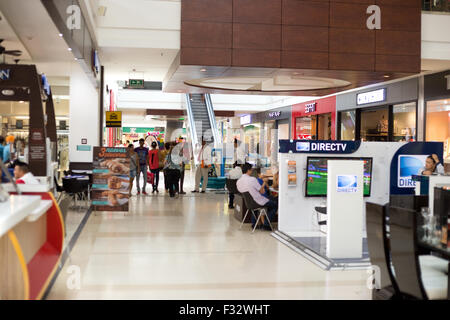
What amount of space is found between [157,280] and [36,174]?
4225 mm

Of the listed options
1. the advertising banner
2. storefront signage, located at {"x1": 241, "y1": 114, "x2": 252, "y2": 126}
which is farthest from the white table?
storefront signage, located at {"x1": 241, "y1": 114, "x2": 252, "y2": 126}

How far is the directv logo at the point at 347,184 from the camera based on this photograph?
6602 millimetres

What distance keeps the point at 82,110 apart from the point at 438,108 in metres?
8.56

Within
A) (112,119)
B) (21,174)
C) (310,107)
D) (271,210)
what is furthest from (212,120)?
(21,174)

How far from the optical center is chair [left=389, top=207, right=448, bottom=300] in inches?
150

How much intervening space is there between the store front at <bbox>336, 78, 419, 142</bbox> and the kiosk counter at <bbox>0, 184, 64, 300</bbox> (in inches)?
391

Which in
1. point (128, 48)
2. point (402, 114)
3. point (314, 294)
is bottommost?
point (314, 294)

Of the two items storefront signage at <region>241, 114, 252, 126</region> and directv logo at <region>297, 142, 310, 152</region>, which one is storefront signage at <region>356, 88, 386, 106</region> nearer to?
directv logo at <region>297, 142, 310, 152</region>

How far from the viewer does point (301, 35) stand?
33.9 ft

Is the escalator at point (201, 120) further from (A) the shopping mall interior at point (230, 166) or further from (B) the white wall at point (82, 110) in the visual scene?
(B) the white wall at point (82, 110)

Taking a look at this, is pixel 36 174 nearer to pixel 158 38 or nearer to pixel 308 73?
pixel 158 38

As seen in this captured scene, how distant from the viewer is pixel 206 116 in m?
21.0

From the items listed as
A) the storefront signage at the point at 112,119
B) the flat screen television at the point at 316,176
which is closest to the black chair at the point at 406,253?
the flat screen television at the point at 316,176
